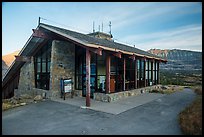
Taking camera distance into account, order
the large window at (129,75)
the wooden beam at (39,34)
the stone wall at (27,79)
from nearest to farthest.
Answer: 1. the wooden beam at (39,34)
2. the large window at (129,75)
3. the stone wall at (27,79)

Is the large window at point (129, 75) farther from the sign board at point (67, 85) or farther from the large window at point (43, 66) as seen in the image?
the large window at point (43, 66)

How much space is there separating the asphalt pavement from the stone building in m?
3.22

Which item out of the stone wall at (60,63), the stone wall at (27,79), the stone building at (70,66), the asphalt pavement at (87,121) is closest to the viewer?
the asphalt pavement at (87,121)

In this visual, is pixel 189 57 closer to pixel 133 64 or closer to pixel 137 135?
pixel 133 64

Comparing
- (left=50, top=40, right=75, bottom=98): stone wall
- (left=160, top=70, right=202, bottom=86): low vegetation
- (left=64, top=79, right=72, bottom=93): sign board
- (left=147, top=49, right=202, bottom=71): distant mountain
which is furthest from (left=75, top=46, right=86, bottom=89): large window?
(left=147, top=49, right=202, bottom=71): distant mountain

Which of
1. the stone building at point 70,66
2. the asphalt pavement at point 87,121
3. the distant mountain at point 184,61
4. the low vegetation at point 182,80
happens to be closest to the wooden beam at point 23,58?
the stone building at point 70,66

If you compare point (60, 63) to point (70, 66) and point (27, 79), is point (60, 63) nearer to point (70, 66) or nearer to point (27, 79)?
point (70, 66)

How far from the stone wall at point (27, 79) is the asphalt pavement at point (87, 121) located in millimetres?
5611

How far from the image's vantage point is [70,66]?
13500 millimetres

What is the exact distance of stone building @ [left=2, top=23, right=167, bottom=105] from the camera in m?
11.8

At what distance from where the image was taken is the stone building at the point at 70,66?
1180cm

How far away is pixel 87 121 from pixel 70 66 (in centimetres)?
699

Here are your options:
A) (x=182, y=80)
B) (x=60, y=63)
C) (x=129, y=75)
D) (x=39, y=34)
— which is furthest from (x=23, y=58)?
(x=182, y=80)

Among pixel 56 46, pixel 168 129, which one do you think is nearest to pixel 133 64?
pixel 56 46
